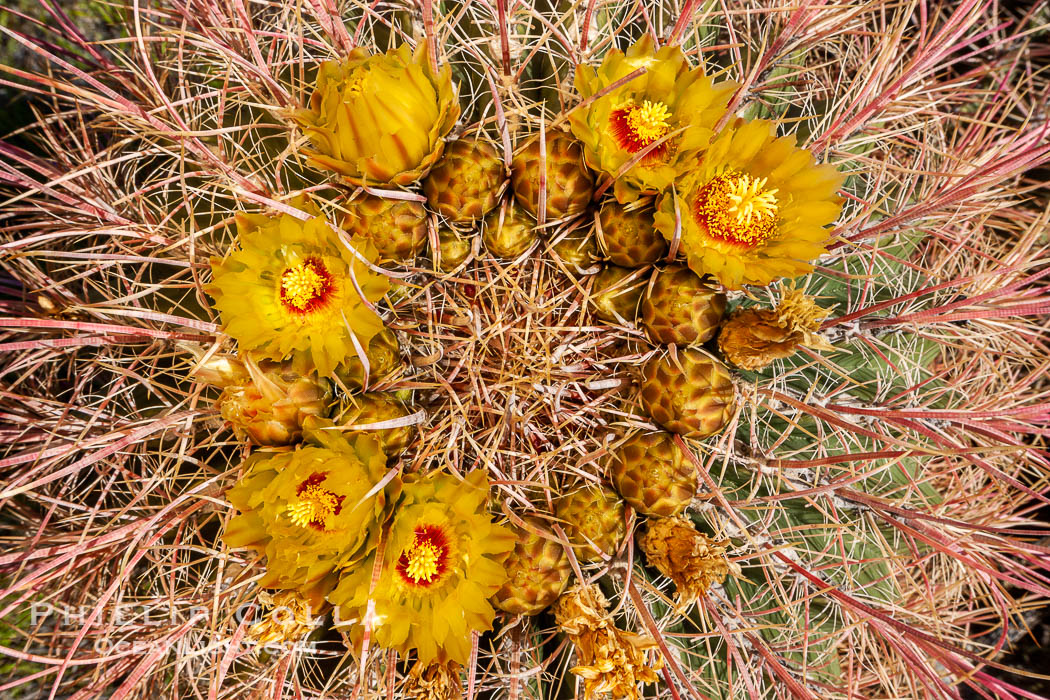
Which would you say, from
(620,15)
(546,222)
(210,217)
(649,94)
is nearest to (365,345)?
(546,222)

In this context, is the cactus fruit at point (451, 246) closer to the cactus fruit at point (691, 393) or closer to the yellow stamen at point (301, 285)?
the yellow stamen at point (301, 285)

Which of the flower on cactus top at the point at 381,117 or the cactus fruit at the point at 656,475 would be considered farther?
the cactus fruit at the point at 656,475

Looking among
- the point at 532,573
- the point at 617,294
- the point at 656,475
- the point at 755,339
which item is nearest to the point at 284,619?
the point at 532,573

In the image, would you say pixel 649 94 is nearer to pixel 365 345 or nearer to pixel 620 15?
pixel 620 15

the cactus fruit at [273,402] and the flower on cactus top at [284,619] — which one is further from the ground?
the cactus fruit at [273,402]

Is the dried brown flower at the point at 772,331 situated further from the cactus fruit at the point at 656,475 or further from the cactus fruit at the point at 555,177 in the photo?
the cactus fruit at the point at 555,177

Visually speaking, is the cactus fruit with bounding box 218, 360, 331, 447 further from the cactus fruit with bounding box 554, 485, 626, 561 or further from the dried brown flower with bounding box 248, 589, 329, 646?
the cactus fruit with bounding box 554, 485, 626, 561

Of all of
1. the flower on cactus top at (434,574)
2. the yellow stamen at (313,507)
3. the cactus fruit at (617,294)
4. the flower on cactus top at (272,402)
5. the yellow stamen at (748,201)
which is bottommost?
the flower on cactus top at (434,574)

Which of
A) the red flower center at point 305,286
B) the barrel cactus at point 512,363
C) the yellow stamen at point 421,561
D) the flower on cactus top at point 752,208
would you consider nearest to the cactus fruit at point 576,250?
the barrel cactus at point 512,363
